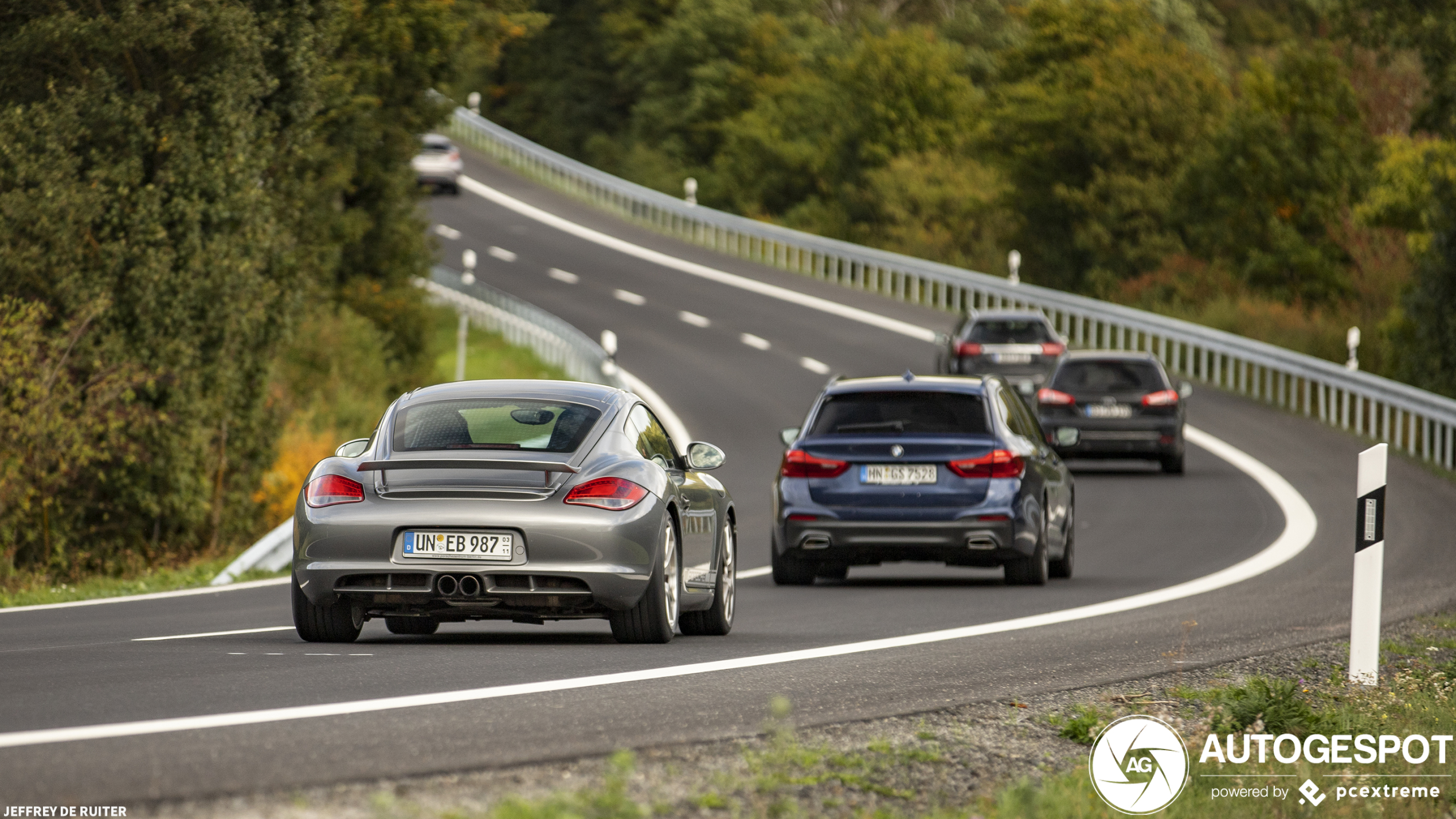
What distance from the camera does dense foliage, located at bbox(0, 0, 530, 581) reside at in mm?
22688

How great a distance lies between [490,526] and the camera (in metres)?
10.5

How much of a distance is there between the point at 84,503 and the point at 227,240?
3465 millimetres

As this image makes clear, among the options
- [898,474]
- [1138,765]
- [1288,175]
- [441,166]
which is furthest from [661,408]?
[441,166]

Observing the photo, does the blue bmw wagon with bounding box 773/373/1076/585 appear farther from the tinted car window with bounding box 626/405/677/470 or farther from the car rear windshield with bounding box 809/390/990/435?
the tinted car window with bounding box 626/405/677/470

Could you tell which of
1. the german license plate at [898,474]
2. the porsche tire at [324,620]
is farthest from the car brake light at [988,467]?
the porsche tire at [324,620]

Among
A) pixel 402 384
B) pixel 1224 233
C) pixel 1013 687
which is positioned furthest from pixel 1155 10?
pixel 1013 687

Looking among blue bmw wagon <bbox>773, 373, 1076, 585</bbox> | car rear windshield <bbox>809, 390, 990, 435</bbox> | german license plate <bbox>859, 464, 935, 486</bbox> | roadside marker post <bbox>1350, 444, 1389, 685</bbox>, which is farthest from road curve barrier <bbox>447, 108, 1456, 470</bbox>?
roadside marker post <bbox>1350, 444, 1389, 685</bbox>

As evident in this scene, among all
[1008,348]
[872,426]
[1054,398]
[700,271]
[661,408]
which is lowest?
[661,408]

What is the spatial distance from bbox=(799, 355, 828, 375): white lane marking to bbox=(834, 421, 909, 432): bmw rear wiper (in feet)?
79.5

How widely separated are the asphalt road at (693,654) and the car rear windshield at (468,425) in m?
1.06

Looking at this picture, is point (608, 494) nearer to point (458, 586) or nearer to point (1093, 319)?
point (458, 586)

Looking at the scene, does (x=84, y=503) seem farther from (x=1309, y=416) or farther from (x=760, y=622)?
(x=1309, y=416)

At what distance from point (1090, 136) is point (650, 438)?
55382mm

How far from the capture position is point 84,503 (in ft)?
78.2
